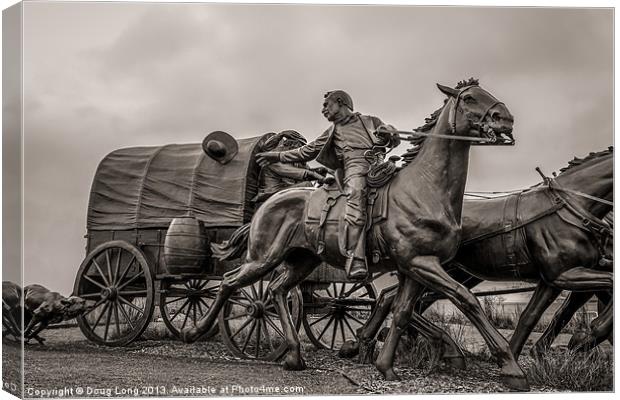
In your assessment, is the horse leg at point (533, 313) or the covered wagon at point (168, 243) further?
the covered wagon at point (168, 243)

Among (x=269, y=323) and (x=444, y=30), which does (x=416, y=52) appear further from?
(x=269, y=323)

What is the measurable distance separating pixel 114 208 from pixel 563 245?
14.8 ft

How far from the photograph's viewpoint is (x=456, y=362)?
9508 millimetres

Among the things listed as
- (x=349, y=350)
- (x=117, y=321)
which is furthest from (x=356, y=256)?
(x=117, y=321)

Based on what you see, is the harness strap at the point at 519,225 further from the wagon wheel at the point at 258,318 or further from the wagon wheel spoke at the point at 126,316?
the wagon wheel spoke at the point at 126,316

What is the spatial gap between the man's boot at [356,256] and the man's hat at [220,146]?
1.95 m

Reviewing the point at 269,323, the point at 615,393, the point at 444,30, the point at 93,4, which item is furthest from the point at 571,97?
the point at 93,4

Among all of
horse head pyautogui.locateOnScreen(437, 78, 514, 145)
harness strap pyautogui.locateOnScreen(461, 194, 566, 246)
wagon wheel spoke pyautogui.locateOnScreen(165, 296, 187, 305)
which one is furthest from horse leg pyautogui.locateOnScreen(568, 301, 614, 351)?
wagon wheel spoke pyautogui.locateOnScreen(165, 296, 187, 305)

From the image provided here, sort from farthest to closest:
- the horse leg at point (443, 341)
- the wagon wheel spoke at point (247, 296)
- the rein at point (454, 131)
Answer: the wagon wheel spoke at point (247, 296), the horse leg at point (443, 341), the rein at point (454, 131)

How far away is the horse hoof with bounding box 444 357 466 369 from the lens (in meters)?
9.50

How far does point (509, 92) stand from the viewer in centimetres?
996

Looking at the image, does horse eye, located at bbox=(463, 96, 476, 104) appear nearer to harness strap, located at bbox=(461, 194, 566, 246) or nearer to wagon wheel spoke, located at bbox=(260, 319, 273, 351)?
harness strap, located at bbox=(461, 194, 566, 246)

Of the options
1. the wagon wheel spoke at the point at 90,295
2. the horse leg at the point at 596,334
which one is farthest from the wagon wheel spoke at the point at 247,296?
the horse leg at the point at 596,334

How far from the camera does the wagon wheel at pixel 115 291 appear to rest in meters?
10.5
